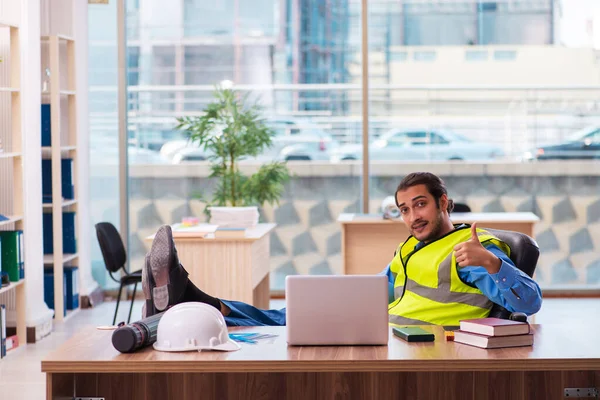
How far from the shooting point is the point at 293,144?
8.04 m

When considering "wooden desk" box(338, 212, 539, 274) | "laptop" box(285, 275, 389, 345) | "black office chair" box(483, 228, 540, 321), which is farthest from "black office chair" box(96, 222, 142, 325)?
"laptop" box(285, 275, 389, 345)

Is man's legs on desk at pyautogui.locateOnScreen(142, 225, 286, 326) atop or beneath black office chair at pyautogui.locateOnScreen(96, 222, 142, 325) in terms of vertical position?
atop

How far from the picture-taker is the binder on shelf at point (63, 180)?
686cm

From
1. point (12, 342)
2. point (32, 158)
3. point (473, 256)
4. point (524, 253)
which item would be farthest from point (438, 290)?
point (32, 158)

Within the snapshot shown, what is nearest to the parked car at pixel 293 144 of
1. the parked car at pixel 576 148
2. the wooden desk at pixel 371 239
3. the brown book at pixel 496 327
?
the wooden desk at pixel 371 239

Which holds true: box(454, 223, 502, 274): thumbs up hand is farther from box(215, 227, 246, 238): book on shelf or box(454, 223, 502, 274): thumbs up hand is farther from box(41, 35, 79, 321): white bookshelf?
box(41, 35, 79, 321): white bookshelf

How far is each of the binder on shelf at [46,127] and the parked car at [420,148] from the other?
2.45 m

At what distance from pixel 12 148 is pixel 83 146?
1626 mm

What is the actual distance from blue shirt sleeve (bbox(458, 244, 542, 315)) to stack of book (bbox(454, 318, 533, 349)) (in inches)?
10.0

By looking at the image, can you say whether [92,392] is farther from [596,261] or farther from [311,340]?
[596,261]

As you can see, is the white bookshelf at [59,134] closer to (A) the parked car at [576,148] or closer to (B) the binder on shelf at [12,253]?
(B) the binder on shelf at [12,253]

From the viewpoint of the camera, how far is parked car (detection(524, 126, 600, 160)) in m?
7.87

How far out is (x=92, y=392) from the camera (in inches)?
113

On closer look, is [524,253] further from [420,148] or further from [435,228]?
[420,148]
